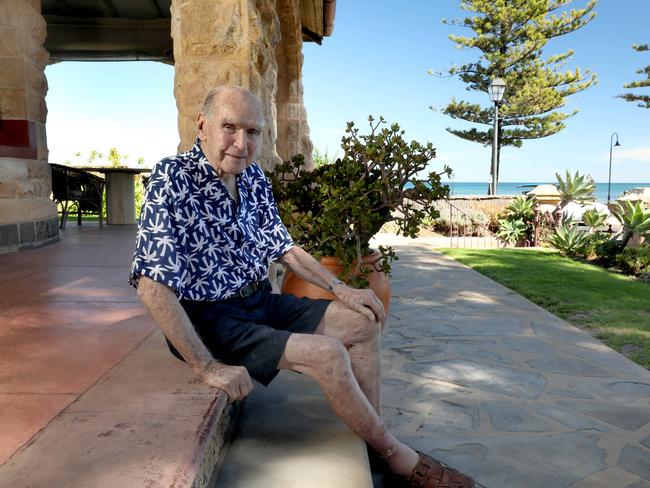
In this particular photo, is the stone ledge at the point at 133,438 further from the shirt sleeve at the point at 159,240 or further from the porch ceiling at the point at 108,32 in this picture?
the porch ceiling at the point at 108,32

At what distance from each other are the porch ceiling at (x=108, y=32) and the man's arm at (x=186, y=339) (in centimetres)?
858

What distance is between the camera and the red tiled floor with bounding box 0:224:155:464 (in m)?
1.58

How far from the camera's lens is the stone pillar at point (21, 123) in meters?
4.72

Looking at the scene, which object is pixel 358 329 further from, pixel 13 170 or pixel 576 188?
pixel 576 188

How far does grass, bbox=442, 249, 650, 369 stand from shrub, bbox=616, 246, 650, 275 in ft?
0.92

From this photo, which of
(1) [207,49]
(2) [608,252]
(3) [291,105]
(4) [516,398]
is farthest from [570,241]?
(1) [207,49]

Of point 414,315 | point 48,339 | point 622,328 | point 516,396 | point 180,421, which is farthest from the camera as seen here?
point 414,315

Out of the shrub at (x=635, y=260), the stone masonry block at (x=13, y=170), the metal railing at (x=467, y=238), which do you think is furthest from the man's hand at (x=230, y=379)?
the metal railing at (x=467, y=238)

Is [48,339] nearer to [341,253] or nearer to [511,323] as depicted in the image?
[341,253]

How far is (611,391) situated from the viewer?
2.81 metres

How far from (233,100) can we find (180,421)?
99 cm

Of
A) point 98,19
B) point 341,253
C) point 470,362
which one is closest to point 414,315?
point 470,362

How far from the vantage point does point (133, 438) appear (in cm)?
131

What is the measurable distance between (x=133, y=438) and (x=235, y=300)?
2.00ft
